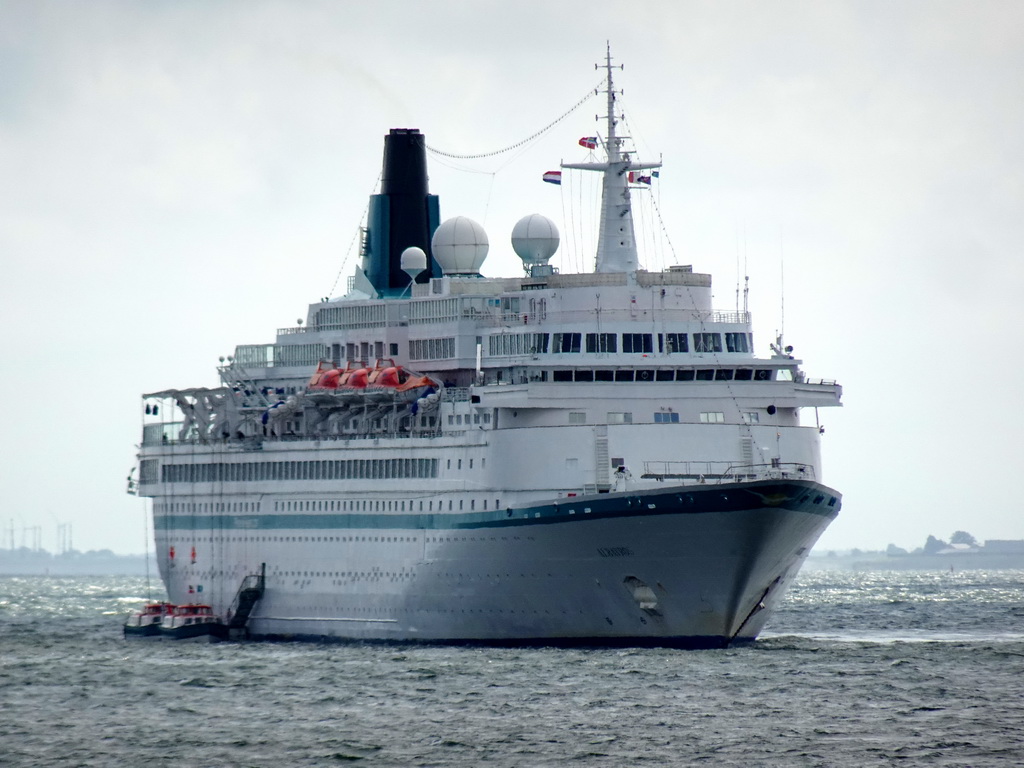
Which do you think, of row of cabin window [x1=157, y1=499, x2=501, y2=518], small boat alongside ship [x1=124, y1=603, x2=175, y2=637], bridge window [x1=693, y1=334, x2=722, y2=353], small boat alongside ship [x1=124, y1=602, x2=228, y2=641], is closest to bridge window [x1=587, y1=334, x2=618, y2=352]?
bridge window [x1=693, y1=334, x2=722, y2=353]

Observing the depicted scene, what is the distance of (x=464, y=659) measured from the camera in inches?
2506

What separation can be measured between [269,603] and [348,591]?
536cm

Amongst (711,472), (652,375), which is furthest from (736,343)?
(711,472)

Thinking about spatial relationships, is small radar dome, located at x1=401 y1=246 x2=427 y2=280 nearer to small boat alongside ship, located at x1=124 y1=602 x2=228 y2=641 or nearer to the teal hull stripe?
the teal hull stripe

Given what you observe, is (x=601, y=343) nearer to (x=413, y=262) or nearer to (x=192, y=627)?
(x=413, y=262)

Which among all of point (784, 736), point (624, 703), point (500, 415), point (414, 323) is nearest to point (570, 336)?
point (500, 415)

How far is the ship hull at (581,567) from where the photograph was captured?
60.7 metres

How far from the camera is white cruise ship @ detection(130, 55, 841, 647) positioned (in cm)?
6209

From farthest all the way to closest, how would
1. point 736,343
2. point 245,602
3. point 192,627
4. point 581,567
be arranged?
point 192,627 < point 245,602 < point 736,343 < point 581,567

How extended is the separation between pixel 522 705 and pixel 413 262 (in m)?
28.1

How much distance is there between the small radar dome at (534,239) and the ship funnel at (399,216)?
391 inches

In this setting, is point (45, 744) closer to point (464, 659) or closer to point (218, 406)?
point (464, 659)

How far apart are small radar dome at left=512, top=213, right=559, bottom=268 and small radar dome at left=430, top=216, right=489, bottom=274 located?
2387 millimetres

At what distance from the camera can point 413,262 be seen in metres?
78.4
